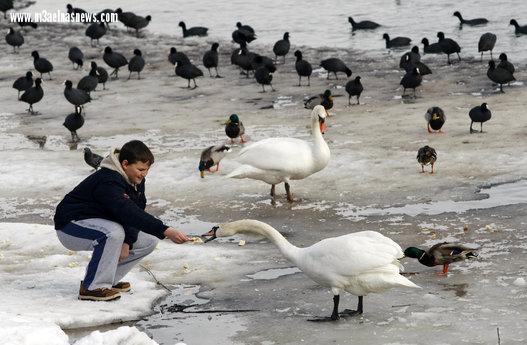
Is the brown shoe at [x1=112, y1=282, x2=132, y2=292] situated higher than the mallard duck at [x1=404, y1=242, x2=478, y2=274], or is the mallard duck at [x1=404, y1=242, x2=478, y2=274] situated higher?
the mallard duck at [x1=404, y1=242, x2=478, y2=274]

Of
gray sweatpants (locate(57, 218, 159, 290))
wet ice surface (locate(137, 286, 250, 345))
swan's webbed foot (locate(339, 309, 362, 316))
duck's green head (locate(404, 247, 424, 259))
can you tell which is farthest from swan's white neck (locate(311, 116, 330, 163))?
swan's webbed foot (locate(339, 309, 362, 316))

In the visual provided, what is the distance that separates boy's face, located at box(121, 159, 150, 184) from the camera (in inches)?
377

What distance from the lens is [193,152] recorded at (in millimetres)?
17672

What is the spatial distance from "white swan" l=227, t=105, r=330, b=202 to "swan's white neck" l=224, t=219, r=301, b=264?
14.3 feet

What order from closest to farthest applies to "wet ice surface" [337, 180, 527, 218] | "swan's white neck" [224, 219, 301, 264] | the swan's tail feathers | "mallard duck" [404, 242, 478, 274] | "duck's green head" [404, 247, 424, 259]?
the swan's tail feathers
"swan's white neck" [224, 219, 301, 264]
"mallard duck" [404, 242, 478, 274]
"duck's green head" [404, 247, 424, 259]
"wet ice surface" [337, 180, 527, 218]

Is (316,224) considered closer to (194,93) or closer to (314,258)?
(314,258)

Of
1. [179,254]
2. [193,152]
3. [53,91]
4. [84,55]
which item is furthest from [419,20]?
[179,254]

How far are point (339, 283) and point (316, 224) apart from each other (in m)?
4.06

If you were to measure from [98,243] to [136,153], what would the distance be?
98 cm

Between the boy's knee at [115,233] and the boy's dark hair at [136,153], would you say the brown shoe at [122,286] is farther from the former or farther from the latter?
the boy's dark hair at [136,153]

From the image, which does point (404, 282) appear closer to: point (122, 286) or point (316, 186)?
point (122, 286)

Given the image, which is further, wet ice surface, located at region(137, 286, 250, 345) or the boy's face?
the boy's face

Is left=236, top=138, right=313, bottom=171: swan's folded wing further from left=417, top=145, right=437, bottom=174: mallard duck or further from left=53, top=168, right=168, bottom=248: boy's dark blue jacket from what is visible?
left=53, top=168, right=168, bottom=248: boy's dark blue jacket

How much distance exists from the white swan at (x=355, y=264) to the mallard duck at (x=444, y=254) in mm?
1364
